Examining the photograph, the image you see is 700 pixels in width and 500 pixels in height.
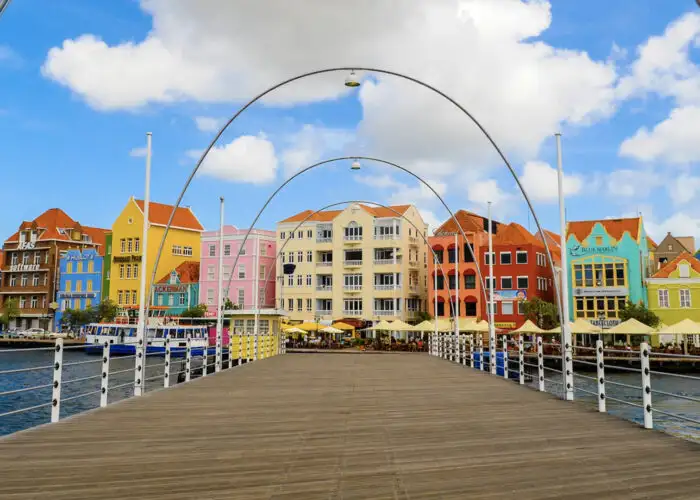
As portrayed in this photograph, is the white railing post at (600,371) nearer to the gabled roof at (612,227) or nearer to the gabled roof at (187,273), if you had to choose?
the gabled roof at (612,227)

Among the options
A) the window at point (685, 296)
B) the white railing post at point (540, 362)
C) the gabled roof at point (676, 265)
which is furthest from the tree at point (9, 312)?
the white railing post at point (540, 362)

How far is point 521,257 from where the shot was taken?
204 feet

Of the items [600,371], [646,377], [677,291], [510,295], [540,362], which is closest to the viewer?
[646,377]

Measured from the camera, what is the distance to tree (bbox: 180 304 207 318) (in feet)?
231

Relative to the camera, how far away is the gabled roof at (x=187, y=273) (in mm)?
77938

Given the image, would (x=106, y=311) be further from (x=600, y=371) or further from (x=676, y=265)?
(x=600, y=371)

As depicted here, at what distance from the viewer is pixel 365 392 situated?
14.5m

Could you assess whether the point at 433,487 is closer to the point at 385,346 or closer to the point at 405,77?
the point at 405,77

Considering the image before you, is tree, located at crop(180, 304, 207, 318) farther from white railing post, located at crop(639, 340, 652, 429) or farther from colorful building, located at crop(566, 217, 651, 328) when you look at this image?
white railing post, located at crop(639, 340, 652, 429)

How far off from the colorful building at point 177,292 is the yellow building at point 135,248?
1.81 metres

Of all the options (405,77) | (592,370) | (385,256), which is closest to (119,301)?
(385,256)

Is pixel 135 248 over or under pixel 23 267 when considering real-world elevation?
over

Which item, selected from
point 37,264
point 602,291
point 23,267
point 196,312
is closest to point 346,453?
point 602,291

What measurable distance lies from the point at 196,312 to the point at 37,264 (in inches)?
1171
